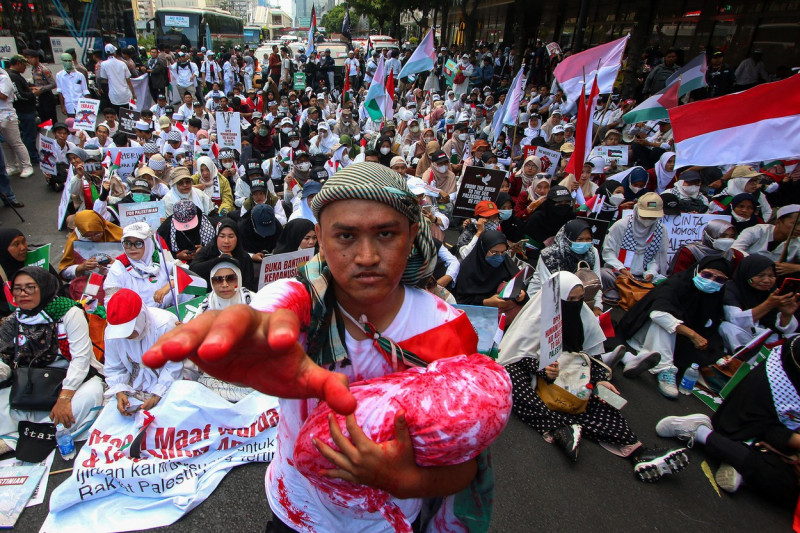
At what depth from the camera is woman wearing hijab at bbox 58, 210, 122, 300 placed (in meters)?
4.55

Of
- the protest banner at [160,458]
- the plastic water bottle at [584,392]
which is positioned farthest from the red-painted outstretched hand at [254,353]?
the plastic water bottle at [584,392]

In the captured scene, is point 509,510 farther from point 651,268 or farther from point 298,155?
point 298,155

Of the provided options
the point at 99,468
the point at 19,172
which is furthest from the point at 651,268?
the point at 19,172

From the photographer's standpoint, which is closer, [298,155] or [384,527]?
[384,527]

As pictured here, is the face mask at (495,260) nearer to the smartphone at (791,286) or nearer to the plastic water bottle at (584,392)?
the plastic water bottle at (584,392)

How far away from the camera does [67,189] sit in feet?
21.1

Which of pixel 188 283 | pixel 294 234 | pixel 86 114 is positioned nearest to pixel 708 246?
pixel 294 234

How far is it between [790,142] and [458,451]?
4698 millimetres

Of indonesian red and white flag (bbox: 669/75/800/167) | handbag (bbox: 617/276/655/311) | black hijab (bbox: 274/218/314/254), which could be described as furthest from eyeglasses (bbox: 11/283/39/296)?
handbag (bbox: 617/276/655/311)

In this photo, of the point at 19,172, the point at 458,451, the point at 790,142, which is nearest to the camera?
the point at 458,451

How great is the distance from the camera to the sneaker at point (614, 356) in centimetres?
455

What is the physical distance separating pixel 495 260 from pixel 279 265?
2363 millimetres

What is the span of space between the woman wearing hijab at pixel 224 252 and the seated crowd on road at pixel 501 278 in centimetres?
2

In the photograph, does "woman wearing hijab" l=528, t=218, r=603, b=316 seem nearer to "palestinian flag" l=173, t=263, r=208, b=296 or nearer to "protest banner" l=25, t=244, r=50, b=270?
"palestinian flag" l=173, t=263, r=208, b=296
